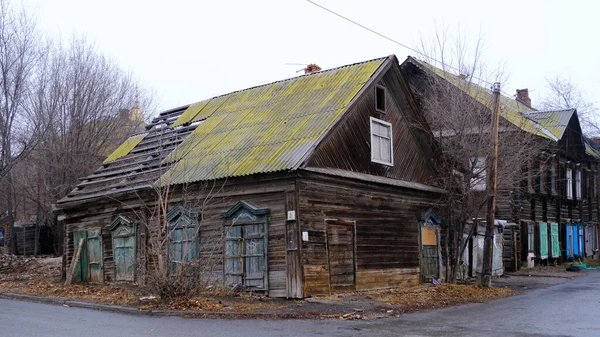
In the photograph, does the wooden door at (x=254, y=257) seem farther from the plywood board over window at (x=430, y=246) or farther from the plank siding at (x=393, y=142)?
the plywood board over window at (x=430, y=246)

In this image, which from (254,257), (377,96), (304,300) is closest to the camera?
(304,300)

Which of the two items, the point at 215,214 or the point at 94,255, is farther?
the point at 94,255

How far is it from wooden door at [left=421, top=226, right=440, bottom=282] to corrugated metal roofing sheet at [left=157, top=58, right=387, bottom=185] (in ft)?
19.5

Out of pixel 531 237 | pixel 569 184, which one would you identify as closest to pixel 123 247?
pixel 531 237

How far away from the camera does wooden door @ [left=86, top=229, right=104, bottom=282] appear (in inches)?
859

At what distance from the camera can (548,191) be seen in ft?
107

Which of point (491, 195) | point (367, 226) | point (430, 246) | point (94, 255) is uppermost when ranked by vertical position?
point (491, 195)

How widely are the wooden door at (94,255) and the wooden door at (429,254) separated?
37.6ft

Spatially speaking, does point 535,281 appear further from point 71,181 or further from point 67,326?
point 71,181

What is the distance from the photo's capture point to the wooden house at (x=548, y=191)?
28641 mm

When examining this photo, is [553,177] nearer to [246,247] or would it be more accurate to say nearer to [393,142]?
[393,142]

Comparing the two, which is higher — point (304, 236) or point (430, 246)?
point (304, 236)

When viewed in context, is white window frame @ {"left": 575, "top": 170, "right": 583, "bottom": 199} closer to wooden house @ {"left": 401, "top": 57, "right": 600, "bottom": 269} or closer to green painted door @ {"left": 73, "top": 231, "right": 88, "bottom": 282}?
wooden house @ {"left": 401, "top": 57, "right": 600, "bottom": 269}

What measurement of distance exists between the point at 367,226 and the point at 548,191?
1819 centimetres
